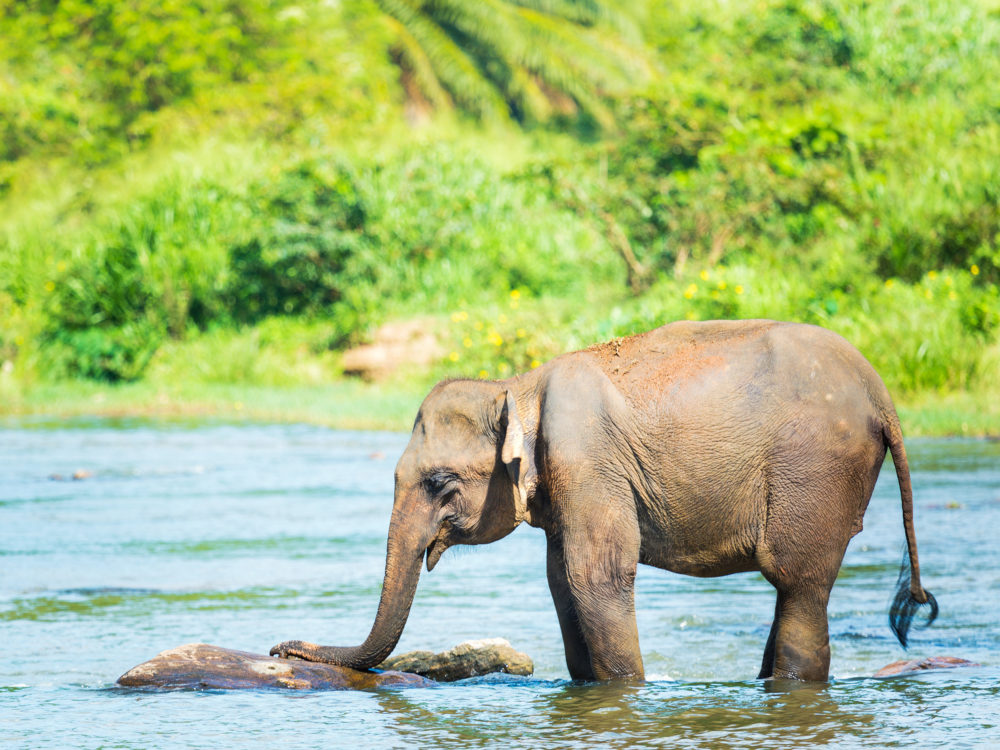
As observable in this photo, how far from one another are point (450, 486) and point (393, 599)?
1.71 feet

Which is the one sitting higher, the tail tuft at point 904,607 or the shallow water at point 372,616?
the tail tuft at point 904,607

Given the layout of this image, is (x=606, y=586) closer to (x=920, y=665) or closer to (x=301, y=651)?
(x=301, y=651)

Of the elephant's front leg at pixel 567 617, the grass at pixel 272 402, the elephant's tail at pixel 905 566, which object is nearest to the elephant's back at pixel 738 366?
the elephant's tail at pixel 905 566

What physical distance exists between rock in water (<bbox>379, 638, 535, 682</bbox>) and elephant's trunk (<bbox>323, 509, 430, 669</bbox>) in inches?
18.4

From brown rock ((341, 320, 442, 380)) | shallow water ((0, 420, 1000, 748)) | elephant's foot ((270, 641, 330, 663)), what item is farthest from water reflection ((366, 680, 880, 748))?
brown rock ((341, 320, 442, 380))

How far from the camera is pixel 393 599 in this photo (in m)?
5.41

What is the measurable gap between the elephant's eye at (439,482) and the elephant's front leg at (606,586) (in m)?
0.52

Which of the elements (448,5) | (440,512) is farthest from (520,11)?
(440,512)

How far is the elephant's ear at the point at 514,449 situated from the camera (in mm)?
5398

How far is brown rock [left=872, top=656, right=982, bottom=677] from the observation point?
5770mm

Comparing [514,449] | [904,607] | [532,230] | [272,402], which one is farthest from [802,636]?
[532,230]

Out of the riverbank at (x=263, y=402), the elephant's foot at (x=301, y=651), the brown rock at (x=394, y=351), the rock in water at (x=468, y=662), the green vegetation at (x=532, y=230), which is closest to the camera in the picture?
the elephant's foot at (x=301, y=651)

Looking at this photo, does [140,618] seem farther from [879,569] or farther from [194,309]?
[194,309]

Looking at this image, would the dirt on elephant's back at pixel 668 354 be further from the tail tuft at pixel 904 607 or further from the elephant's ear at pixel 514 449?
the tail tuft at pixel 904 607
